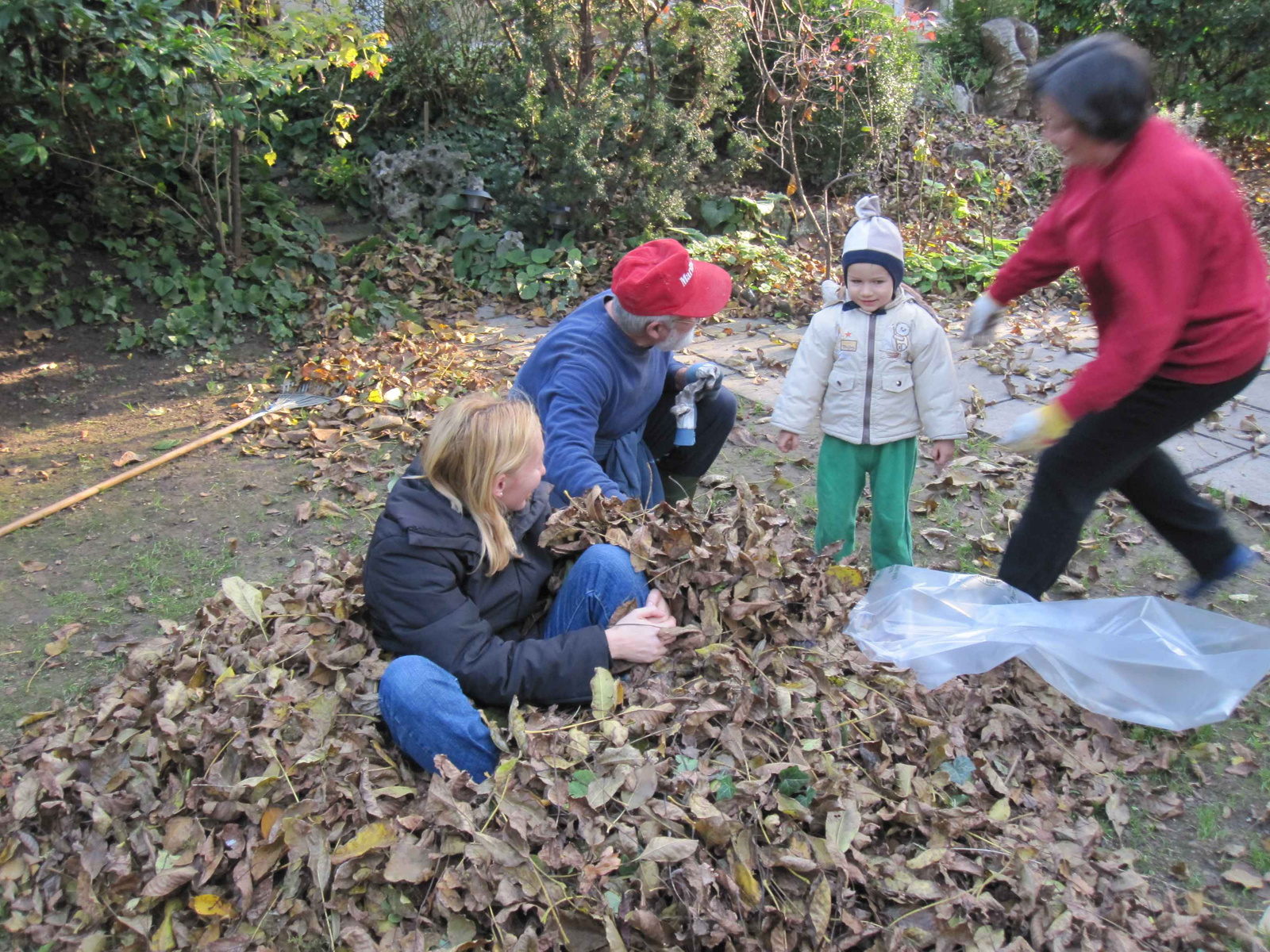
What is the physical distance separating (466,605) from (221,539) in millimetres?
1891

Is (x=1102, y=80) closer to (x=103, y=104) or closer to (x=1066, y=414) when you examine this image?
(x=1066, y=414)

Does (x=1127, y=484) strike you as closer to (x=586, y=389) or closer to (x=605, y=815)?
(x=586, y=389)

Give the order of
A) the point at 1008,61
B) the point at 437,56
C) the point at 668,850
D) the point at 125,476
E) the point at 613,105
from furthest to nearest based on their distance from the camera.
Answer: the point at 1008,61 → the point at 437,56 → the point at 613,105 → the point at 125,476 → the point at 668,850

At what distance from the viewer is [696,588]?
2533 millimetres

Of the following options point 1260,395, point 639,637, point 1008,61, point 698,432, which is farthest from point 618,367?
point 1008,61

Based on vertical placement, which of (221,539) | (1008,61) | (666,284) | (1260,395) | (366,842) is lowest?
(221,539)

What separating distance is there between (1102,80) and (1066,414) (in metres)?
0.77

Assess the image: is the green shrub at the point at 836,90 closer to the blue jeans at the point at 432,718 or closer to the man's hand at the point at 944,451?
the man's hand at the point at 944,451

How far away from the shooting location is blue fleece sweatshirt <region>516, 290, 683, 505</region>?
277 cm

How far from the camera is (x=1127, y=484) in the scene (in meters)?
2.85

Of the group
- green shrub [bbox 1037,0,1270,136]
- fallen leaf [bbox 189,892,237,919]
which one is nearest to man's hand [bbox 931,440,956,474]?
fallen leaf [bbox 189,892,237,919]

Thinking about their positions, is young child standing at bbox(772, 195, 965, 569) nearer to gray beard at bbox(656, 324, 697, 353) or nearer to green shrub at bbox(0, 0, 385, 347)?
gray beard at bbox(656, 324, 697, 353)

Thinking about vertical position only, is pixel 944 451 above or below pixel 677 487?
above

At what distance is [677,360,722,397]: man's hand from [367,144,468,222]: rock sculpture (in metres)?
4.03
